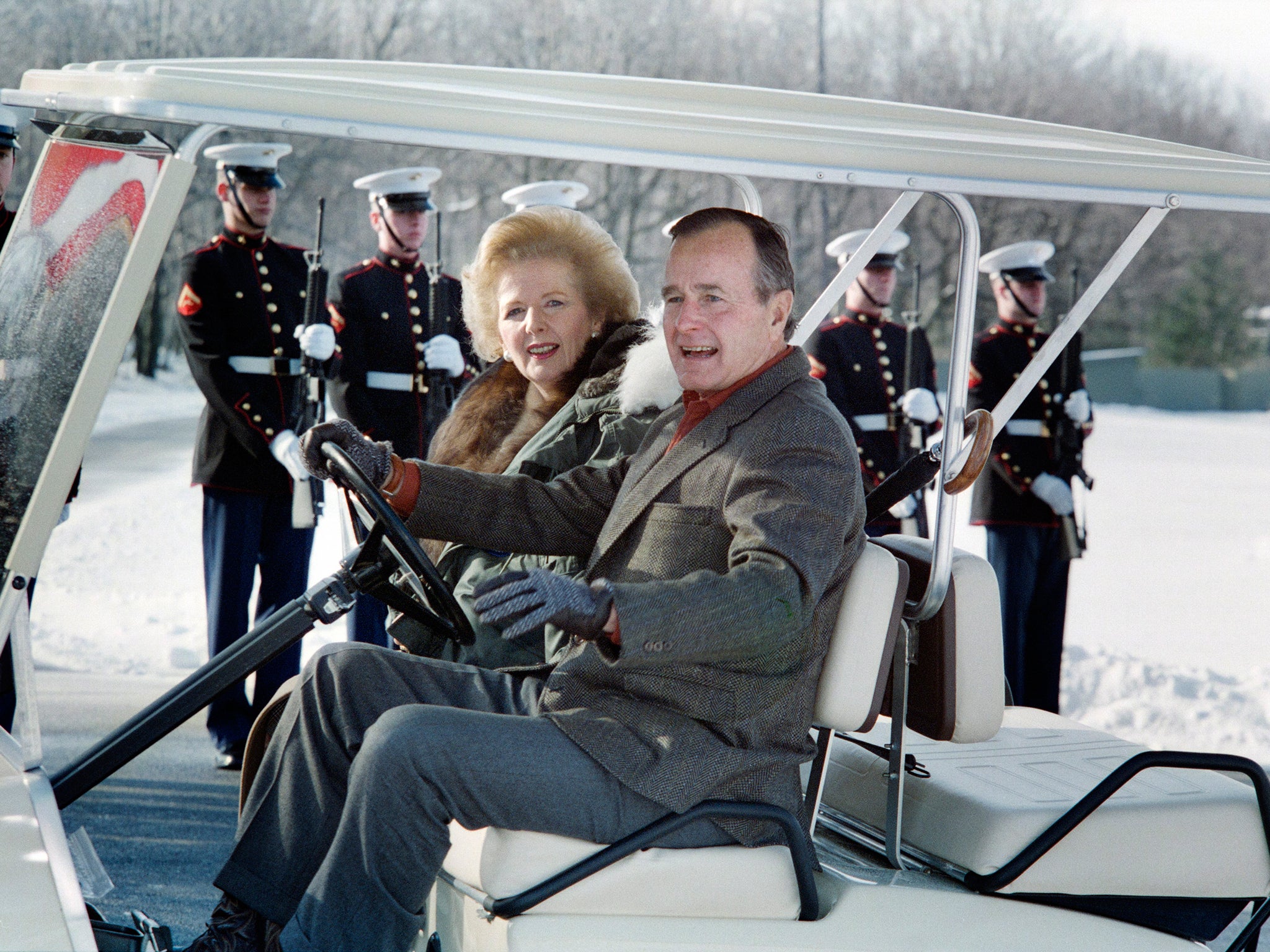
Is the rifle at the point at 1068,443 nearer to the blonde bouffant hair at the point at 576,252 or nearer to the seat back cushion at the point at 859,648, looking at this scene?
the blonde bouffant hair at the point at 576,252

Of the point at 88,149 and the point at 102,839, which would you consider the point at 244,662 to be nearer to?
the point at 88,149

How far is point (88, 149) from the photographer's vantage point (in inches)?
80.0

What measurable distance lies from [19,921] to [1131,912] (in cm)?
174

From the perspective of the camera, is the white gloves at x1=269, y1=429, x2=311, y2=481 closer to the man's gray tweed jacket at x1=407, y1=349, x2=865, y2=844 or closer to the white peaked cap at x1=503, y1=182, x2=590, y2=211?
the white peaked cap at x1=503, y1=182, x2=590, y2=211

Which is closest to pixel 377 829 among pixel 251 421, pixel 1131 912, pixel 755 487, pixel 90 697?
pixel 755 487

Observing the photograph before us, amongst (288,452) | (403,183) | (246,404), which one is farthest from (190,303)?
(403,183)

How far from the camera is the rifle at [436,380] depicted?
201 inches

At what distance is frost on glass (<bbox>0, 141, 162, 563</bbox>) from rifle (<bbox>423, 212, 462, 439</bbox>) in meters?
2.94

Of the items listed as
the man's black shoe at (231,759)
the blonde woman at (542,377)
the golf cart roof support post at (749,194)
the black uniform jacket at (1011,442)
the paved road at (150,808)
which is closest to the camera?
the blonde woman at (542,377)

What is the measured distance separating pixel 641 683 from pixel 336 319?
11.3 feet

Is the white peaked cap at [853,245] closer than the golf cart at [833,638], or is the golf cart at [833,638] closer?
the golf cart at [833,638]

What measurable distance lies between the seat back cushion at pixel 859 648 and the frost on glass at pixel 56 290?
118 centimetres

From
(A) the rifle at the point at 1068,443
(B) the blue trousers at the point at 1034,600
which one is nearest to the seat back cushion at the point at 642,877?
(B) the blue trousers at the point at 1034,600

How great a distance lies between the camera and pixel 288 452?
4402 millimetres
